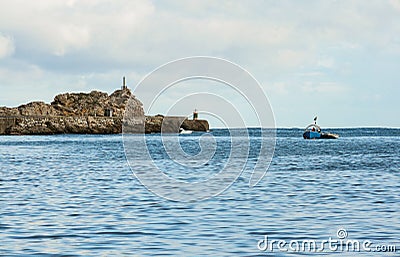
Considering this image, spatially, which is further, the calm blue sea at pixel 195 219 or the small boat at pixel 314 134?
the small boat at pixel 314 134

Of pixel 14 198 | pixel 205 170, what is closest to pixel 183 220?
pixel 14 198

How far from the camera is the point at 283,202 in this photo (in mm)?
30078

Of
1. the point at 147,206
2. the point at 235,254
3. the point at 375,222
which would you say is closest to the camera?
the point at 235,254

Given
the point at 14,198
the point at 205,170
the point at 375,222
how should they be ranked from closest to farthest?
the point at 375,222 → the point at 14,198 → the point at 205,170

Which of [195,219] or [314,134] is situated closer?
[195,219]

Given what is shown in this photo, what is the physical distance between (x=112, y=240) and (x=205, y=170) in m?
33.4

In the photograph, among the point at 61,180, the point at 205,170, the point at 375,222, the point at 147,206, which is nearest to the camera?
the point at 375,222

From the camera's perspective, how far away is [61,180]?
137ft

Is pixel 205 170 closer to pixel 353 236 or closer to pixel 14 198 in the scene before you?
pixel 14 198

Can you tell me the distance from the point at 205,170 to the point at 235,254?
115 feet

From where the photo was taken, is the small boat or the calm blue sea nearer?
the calm blue sea

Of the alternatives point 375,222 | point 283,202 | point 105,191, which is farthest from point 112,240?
point 105,191

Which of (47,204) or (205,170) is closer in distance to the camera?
(47,204)

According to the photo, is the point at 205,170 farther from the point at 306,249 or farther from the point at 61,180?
the point at 306,249
